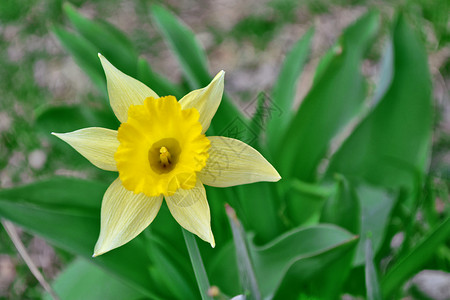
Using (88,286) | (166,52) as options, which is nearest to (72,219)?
(88,286)

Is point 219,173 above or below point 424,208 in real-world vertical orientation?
above

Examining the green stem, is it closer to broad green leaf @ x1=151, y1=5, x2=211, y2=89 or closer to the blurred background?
broad green leaf @ x1=151, y1=5, x2=211, y2=89

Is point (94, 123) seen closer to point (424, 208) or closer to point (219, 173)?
point (219, 173)

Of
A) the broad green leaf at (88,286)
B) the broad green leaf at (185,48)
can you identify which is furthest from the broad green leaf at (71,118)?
the broad green leaf at (88,286)

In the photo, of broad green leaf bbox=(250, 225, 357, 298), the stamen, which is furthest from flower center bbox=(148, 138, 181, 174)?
broad green leaf bbox=(250, 225, 357, 298)

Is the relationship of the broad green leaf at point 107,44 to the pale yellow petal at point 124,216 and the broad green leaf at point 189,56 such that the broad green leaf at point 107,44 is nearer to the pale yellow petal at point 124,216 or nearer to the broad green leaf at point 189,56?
the broad green leaf at point 189,56

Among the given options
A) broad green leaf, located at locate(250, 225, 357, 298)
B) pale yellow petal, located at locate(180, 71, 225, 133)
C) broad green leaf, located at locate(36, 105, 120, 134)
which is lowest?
broad green leaf, located at locate(250, 225, 357, 298)

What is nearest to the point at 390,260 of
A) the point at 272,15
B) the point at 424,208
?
the point at 424,208
